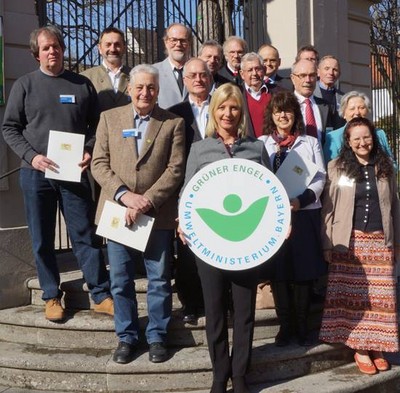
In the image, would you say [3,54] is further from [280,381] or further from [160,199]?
[280,381]

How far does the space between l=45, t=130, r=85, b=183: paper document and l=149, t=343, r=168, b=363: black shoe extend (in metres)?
1.31

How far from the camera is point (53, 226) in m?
5.69

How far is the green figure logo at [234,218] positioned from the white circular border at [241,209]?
0.02 m

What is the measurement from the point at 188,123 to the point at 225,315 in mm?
1401

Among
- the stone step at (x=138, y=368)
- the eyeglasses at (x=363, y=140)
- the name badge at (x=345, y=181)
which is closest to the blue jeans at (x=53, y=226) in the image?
the stone step at (x=138, y=368)

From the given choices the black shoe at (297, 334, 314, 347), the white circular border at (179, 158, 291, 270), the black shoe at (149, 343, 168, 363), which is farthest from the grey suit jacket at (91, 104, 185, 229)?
the black shoe at (297, 334, 314, 347)

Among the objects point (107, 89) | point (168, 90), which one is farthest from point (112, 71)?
point (168, 90)

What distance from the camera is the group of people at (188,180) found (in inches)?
190

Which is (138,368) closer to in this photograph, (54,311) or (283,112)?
(54,311)

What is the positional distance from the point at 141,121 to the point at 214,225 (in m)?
0.91

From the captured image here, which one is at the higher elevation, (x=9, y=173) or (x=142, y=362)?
(x=9, y=173)

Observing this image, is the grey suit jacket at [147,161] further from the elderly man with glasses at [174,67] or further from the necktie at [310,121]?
the necktie at [310,121]

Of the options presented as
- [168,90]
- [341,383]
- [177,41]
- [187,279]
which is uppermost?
[177,41]

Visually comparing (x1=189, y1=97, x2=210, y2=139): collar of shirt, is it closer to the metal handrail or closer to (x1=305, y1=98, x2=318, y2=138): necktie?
(x1=305, y1=98, x2=318, y2=138): necktie
